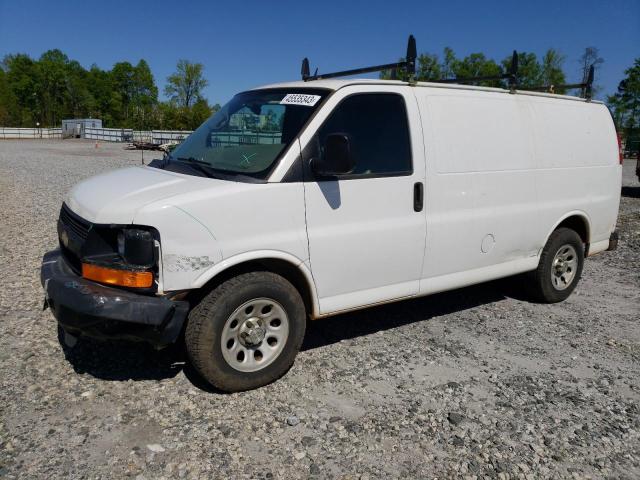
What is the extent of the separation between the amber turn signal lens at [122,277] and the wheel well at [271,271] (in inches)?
13.9

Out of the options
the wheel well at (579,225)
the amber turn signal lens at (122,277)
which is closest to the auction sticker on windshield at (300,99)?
the amber turn signal lens at (122,277)

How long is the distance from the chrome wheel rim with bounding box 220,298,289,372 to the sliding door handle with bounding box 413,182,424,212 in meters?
1.40

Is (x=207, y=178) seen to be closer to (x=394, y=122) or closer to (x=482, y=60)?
(x=394, y=122)

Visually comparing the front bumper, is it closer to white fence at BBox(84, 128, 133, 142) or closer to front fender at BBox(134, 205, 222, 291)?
front fender at BBox(134, 205, 222, 291)

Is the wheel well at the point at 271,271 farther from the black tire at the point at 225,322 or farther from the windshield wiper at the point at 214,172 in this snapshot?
the windshield wiper at the point at 214,172

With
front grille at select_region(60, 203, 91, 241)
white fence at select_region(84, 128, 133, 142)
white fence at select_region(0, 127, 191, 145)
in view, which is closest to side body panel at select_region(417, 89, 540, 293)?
front grille at select_region(60, 203, 91, 241)

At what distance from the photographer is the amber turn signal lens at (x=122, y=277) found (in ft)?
10.8

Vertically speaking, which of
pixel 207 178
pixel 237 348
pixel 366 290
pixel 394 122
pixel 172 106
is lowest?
pixel 237 348

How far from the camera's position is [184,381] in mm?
3896

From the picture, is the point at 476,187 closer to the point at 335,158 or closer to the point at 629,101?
the point at 335,158

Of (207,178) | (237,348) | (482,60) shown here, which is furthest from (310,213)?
(482,60)

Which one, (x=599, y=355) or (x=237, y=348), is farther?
(x=599, y=355)

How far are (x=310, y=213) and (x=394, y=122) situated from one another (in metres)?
1.11

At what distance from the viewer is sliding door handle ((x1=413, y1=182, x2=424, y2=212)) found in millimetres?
4266
